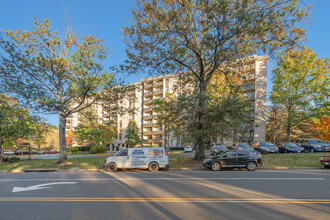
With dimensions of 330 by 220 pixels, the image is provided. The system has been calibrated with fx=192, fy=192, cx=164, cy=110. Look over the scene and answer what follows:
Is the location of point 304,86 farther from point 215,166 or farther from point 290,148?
point 215,166

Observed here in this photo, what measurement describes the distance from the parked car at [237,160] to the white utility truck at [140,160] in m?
3.36

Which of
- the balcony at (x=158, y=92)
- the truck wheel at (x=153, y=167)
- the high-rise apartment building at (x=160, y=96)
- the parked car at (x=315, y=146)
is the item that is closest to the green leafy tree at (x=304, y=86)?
the parked car at (x=315, y=146)

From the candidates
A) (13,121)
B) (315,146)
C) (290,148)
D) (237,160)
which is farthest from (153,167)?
(315,146)

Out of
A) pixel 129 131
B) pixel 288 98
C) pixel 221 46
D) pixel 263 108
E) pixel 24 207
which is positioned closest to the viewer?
pixel 24 207

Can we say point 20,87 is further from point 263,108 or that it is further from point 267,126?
point 267,126

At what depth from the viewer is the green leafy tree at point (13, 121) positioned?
20.1 meters

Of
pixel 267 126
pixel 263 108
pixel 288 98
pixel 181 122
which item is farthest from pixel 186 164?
pixel 267 126

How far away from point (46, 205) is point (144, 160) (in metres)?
8.46

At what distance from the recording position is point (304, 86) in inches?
1132

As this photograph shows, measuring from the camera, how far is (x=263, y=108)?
3959 cm

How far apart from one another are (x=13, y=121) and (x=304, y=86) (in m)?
38.9

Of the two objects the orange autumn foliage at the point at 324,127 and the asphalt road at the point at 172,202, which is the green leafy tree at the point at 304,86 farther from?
the asphalt road at the point at 172,202

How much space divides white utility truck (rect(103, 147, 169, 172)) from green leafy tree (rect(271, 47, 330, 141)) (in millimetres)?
23926

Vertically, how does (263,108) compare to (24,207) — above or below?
above
